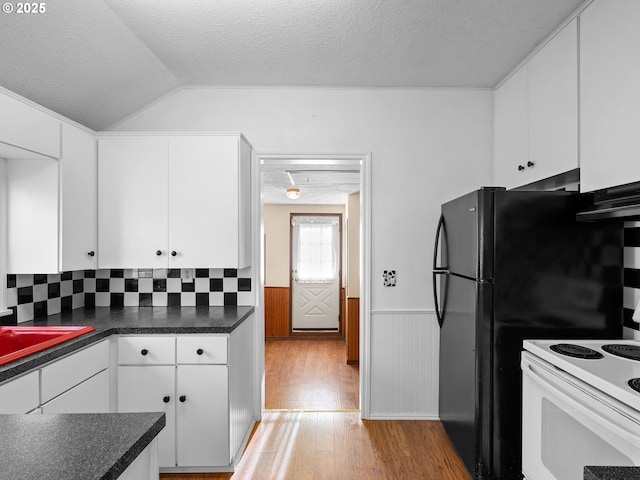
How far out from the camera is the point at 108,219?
2.49 m

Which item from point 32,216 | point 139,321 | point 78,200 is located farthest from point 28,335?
point 78,200

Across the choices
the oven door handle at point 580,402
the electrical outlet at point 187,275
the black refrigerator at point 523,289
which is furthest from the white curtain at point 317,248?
the oven door handle at point 580,402

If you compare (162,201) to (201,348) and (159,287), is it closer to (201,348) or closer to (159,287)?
(159,287)

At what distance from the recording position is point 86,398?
1.92 metres

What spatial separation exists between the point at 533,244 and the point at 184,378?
6.48 ft

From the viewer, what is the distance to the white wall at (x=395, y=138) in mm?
2854

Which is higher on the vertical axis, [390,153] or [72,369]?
[390,153]

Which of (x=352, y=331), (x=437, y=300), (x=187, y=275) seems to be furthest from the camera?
(x=352, y=331)

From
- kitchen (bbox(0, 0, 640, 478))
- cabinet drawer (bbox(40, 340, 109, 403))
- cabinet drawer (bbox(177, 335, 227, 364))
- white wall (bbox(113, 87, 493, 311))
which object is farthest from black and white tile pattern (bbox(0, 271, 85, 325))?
white wall (bbox(113, 87, 493, 311))

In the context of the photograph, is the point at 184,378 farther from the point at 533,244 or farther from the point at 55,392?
the point at 533,244

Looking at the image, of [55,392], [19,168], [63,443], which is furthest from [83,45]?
[63,443]

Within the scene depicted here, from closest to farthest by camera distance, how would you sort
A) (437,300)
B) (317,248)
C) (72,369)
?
(72,369) → (437,300) → (317,248)

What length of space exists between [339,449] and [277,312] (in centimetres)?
425

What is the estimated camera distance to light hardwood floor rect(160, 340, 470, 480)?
218 centimetres
